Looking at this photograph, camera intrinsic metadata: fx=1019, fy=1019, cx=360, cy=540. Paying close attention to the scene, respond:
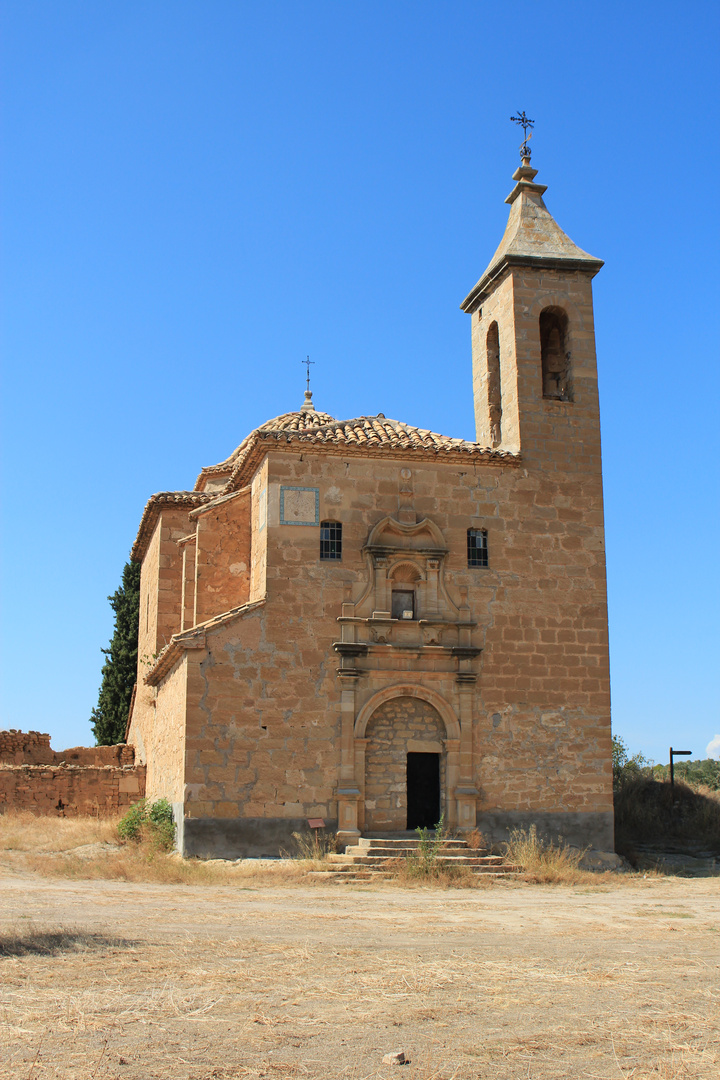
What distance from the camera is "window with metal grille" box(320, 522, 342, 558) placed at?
1783 centimetres

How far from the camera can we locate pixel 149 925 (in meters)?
9.86

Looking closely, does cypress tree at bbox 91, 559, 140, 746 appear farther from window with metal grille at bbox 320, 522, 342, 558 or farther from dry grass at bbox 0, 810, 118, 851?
window with metal grille at bbox 320, 522, 342, 558

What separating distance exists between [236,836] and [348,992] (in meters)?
9.42

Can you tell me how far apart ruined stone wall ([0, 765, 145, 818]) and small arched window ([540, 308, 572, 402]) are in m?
12.1

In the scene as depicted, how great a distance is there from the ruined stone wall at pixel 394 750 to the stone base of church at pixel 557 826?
949mm

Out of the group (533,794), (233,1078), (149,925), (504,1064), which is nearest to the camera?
(233,1078)

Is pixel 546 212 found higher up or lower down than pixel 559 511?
higher up

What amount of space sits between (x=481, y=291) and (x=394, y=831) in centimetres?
1124

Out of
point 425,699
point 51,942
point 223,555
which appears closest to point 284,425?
point 223,555

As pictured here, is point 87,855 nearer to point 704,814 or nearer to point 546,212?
point 704,814

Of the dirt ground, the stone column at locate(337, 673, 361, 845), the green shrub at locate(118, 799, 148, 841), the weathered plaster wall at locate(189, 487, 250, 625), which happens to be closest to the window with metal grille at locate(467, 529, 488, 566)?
the stone column at locate(337, 673, 361, 845)

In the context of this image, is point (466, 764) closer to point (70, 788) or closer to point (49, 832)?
point (49, 832)

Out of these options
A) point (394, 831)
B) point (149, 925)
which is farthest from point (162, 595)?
point (149, 925)

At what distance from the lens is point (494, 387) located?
69.0ft
